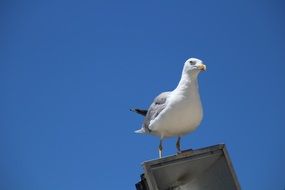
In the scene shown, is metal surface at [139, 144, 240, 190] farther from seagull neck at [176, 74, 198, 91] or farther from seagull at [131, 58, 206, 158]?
seagull neck at [176, 74, 198, 91]

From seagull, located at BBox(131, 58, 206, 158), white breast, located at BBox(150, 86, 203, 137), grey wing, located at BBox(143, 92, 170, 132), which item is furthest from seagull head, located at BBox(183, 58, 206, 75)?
grey wing, located at BBox(143, 92, 170, 132)

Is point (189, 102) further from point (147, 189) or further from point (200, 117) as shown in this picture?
point (147, 189)

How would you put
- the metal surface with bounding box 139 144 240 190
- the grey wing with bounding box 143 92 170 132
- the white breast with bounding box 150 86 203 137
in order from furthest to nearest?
the grey wing with bounding box 143 92 170 132, the white breast with bounding box 150 86 203 137, the metal surface with bounding box 139 144 240 190

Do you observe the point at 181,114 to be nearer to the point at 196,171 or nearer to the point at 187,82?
the point at 187,82

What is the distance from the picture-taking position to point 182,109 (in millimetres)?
2693

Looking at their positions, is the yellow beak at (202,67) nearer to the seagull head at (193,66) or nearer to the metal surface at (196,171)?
the seagull head at (193,66)

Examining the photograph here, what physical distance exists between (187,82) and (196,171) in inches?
25.5

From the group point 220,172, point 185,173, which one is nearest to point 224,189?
point 220,172

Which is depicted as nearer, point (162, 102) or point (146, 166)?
point (146, 166)

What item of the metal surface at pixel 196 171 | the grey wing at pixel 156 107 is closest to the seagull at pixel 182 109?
the grey wing at pixel 156 107

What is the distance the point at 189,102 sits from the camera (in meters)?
2.71

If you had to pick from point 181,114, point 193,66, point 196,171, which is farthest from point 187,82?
point 196,171

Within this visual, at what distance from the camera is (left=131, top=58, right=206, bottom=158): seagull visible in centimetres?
270

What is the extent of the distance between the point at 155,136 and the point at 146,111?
378 mm
